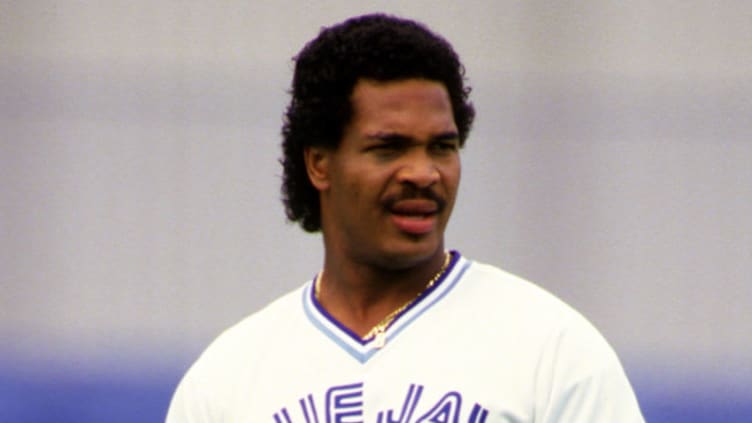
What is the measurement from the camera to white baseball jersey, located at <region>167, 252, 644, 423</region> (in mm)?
3482

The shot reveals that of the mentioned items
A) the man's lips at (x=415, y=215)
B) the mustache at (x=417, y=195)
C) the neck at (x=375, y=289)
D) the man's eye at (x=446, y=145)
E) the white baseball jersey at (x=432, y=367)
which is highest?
the man's eye at (x=446, y=145)

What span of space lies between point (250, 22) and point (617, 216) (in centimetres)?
187

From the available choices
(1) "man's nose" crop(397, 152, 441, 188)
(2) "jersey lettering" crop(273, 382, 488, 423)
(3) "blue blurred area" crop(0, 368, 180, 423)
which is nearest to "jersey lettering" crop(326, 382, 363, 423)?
(2) "jersey lettering" crop(273, 382, 488, 423)

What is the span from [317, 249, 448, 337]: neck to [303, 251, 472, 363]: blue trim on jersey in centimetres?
2

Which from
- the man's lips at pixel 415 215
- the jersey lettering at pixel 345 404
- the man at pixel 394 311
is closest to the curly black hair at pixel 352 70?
the man at pixel 394 311

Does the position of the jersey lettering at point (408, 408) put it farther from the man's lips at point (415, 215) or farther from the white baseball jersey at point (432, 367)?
the man's lips at point (415, 215)

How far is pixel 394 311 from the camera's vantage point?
12.3 feet

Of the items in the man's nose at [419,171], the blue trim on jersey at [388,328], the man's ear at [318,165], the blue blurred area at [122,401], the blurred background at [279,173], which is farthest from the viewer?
the blurred background at [279,173]

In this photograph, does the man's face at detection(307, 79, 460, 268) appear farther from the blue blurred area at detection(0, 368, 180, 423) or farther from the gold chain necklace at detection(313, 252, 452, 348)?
the blue blurred area at detection(0, 368, 180, 423)

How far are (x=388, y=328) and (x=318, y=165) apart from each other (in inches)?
15.4

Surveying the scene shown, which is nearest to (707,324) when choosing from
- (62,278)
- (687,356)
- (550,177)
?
(687,356)

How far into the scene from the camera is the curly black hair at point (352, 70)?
147 inches

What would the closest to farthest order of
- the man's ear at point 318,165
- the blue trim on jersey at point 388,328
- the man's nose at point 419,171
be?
the man's nose at point 419,171 → the blue trim on jersey at point 388,328 → the man's ear at point 318,165

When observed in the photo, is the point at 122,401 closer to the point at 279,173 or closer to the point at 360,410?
the point at 279,173
